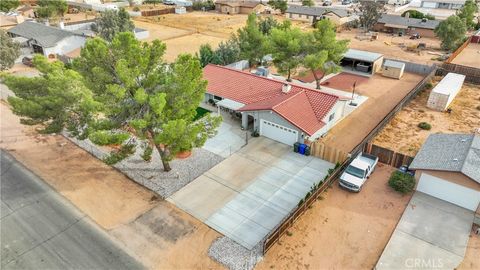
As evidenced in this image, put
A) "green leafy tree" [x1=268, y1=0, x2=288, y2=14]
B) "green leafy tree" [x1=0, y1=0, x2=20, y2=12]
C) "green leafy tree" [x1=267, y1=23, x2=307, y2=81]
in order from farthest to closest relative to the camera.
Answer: "green leafy tree" [x1=268, y1=0, x2=288, y2=14], "green leafy tree" [x1=0, y1=0, x2=20, y2=12], "green leafy tree" [x1=267, y1=23, x2=307, y2=81]

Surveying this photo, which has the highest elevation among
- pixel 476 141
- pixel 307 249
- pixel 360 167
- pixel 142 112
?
pixel 142 112

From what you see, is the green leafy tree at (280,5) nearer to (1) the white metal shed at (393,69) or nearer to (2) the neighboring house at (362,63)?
(2) the neighboring house at (362,63)

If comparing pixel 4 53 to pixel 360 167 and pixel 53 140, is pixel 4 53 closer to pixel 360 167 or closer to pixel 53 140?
pixel 53 140

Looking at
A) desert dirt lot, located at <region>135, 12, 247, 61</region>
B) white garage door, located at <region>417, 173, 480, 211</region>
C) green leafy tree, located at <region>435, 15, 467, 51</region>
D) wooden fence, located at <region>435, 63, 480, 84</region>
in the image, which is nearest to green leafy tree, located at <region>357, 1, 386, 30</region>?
green leafy tree, located at <region>435, 15, 467, 51</region>

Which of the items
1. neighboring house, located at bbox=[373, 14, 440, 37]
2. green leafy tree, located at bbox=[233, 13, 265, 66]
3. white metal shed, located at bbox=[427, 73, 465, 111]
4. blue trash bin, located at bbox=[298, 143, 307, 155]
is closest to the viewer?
blue trash bin, located at bbox=[298, 143, 307, 155]

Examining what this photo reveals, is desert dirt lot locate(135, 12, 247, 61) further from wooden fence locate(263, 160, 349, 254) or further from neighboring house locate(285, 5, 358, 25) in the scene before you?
wooden fence locate(263, 160, 349, 254)

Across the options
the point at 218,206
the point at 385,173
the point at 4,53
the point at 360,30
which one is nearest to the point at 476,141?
the point at 385,173

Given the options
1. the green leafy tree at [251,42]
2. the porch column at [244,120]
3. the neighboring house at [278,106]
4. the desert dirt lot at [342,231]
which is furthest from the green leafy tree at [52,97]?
the green leafy tree at [251,42]
